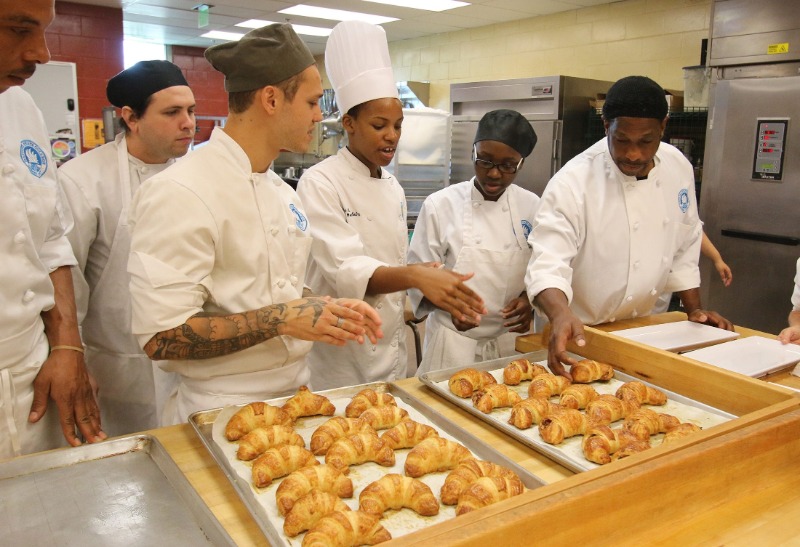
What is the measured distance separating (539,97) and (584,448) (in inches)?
171

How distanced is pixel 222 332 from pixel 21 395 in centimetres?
48

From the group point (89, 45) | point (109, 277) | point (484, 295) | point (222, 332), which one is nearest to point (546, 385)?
point (222, 332)

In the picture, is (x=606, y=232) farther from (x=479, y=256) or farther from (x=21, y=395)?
(x=21, y=395)

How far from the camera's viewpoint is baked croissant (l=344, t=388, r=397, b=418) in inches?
54.2

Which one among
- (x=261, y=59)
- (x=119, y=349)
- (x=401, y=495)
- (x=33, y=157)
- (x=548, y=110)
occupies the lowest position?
(x=119, y=349)

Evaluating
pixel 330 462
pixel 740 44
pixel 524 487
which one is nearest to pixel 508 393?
pixel 524 487

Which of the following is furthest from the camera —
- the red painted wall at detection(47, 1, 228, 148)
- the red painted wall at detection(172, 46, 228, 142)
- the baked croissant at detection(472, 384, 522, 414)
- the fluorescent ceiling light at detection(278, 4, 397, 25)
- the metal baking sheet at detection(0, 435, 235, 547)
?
the red painted wall at detection(172, 46, 228, 142)

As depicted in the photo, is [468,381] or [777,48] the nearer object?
[468,381]

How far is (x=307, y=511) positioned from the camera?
98 cm

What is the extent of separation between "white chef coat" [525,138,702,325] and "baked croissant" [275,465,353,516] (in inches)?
44.7

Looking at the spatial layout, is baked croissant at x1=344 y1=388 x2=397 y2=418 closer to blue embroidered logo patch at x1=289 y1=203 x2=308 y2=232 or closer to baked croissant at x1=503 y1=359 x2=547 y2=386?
baked croissant at x1=503 y1=359 x2=547 y2=386

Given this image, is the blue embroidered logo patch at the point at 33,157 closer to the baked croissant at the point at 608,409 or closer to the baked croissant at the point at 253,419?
the baked croissant at the point at 253,419

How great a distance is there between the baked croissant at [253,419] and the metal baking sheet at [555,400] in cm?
39

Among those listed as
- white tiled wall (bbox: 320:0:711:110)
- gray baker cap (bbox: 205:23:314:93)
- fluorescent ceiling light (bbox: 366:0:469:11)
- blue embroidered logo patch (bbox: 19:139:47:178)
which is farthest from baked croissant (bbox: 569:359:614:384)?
fluorescent ceiling light (bbox: 366:0:469:11)
